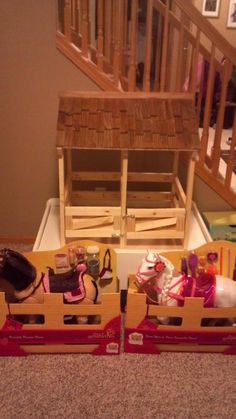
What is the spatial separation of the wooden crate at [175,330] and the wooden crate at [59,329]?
0.20 feet

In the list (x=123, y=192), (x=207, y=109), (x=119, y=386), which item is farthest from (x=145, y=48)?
(x=119, y=386)

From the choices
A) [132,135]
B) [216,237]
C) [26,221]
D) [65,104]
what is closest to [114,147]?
[132,135]

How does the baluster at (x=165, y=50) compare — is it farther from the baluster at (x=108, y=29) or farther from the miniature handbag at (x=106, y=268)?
the miniature handbag at (x=106, y=268)

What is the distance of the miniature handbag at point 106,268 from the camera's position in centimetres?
166

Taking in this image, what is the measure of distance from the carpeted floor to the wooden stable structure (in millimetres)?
512

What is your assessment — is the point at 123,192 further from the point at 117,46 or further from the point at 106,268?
the point at 117,46

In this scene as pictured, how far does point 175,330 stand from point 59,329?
1.39ft

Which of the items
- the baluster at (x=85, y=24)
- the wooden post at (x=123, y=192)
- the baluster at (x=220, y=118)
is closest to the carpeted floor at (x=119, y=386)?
the wooden post at (x=123, y=192)

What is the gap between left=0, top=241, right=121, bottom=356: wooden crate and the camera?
1439 millimetres

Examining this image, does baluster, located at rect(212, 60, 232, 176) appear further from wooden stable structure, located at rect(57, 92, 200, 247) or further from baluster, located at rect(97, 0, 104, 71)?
baluster, located at rect(97, 0, 104, 71)

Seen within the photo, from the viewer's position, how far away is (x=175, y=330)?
4.91ft

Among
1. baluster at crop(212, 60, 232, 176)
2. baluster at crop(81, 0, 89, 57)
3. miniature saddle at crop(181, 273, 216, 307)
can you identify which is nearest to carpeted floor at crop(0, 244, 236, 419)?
miniature saddle at crop(181, 273, 216, 307)

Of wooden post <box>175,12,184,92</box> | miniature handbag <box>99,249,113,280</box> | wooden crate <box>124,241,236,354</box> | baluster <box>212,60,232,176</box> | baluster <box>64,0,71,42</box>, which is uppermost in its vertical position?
baluster <box>64,0,71,42</box>

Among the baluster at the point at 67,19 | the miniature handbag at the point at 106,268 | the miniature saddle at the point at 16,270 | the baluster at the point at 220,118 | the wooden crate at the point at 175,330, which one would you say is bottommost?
the wooden crate at the point at 175,330
